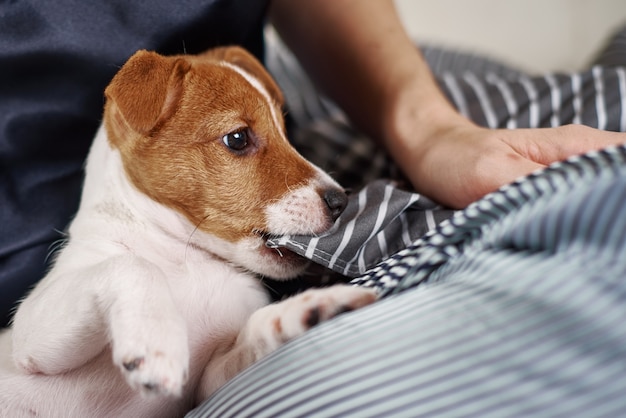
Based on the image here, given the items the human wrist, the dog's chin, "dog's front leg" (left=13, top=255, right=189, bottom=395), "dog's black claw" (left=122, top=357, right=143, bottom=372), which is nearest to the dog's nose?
the dog's chin

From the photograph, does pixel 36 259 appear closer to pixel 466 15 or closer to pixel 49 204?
pixel 49 204

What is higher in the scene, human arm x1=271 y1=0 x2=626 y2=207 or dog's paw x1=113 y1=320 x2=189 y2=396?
human arm x1=271 y1=0 x2=626 y2=207

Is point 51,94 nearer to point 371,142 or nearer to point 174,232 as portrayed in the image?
point 174,232

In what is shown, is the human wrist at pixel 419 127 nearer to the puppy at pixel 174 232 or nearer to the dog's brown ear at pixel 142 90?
the puppy at pixel 174 232

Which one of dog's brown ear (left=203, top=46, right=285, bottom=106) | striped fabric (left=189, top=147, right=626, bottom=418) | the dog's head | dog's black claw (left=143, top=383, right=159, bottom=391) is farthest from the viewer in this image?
dog's brown ear (left=203, top=46, right=285, bottom=106)

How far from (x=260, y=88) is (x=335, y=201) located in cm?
42

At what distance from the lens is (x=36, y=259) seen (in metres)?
1.49

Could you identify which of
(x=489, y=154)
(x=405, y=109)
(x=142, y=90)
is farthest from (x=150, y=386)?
(x=405, y=109)

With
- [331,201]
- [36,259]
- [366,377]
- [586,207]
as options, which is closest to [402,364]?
[366,377]

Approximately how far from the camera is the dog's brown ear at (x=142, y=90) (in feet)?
3.97

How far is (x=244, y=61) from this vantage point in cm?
157

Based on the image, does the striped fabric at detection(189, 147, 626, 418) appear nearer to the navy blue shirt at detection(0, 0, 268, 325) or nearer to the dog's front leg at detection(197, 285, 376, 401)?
the dog's front leg at detection(197, 285, 376, 401)

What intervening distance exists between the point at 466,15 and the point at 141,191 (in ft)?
10.3

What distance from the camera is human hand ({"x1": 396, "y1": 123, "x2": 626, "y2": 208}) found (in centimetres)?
114
